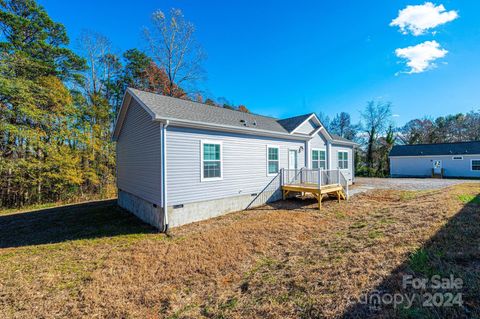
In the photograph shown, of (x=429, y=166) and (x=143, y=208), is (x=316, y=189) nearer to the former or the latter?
(x=143, y=208)

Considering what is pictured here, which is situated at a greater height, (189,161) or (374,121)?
(374,121)

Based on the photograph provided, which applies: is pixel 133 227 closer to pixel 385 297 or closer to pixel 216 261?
pixel 216 261

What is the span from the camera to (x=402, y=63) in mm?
12164

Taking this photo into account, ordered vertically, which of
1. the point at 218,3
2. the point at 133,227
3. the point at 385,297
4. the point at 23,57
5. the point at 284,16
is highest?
the point at 218,3

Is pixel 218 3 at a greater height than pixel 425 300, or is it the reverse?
pixel 218 3

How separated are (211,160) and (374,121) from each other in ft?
103

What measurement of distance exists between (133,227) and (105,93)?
16351 mm

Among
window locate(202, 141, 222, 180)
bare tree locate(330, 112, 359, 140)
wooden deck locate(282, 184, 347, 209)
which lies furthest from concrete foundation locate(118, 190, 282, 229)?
bare tree locate(330, 112, 359, 140)

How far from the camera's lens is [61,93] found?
12.4 meters

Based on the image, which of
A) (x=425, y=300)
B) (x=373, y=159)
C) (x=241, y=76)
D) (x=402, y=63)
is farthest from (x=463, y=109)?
(x=425, y=300)

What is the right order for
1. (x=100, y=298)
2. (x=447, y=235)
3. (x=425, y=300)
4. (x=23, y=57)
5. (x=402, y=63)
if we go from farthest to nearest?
(x=402, y=63)
(x=23, y=57)
(x=447, y=235)
(x=100, y=298)
(x=425, y=300)

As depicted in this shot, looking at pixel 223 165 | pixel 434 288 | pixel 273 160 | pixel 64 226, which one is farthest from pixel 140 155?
pixel 434 288

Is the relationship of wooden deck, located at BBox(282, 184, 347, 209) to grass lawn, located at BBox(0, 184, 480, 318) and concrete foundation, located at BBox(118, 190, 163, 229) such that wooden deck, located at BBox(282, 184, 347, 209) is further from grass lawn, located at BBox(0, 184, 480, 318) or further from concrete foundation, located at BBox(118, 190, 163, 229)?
concrete foundation, located at BBox(118, 190, 163, 229)

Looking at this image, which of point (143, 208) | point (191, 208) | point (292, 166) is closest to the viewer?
point (191, 208)
